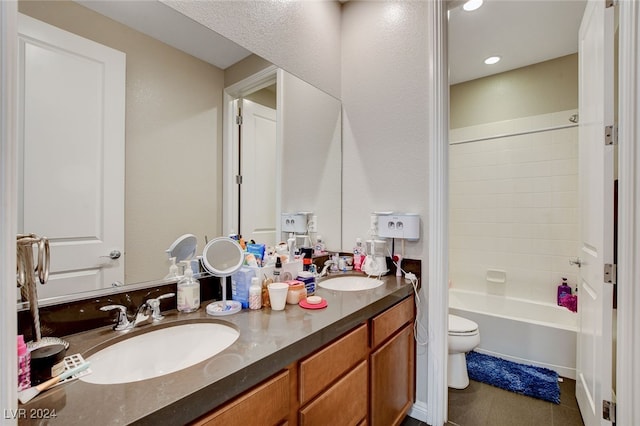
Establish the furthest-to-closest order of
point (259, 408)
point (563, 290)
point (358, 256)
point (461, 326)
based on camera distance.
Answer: point (563, 290), point (461, 326), point (358, 256), point (259, 408)

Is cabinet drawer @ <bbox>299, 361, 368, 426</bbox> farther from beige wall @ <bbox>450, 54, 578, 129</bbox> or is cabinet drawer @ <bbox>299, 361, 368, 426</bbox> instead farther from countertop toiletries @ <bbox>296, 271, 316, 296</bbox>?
A: beige wall @ <bbox>450, 54, 578, 129</bbox>

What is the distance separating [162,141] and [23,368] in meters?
0.83

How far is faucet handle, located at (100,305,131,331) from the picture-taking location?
0.96 metres

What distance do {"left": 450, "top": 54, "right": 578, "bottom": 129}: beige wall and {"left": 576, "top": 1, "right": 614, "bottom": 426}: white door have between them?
35.5 inches

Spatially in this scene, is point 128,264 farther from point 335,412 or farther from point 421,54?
point 421,54

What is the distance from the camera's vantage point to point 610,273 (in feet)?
4.49

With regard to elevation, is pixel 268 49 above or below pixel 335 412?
above

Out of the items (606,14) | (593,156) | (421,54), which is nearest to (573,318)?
(593,156)

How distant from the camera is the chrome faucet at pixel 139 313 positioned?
0.97 meters

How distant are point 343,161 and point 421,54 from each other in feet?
2.69

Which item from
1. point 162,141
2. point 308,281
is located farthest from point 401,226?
point 162,141

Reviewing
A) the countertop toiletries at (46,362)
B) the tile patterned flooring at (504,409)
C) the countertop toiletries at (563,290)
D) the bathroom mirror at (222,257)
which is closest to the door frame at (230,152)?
the bathroom mirror at (222,257)

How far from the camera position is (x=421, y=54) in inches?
71.9

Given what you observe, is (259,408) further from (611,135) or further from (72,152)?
(611,135)
